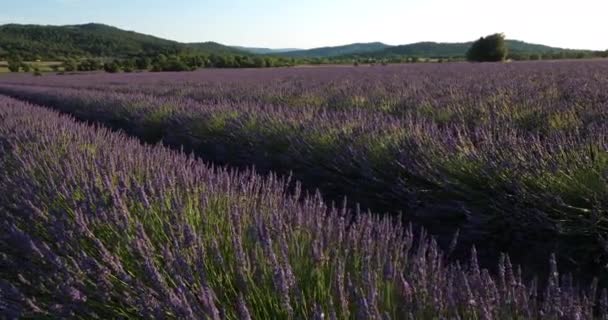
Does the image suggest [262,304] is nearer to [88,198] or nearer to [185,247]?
[185,247]

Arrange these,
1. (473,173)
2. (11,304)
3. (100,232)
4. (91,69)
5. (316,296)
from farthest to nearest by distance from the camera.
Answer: (91,69)
(473,173)
(100,232)
(11,304)
(316,296)

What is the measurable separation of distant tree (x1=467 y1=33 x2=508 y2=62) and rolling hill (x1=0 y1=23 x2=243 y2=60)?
1859 inches

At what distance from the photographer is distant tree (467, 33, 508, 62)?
153 ft

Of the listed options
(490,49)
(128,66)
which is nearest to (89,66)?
(128,66)

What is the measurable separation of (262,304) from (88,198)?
124 centimetres

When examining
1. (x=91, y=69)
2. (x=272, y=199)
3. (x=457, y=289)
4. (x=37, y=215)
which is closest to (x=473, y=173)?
(x=272, y=199)

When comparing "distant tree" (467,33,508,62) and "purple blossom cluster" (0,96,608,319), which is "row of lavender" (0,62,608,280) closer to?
"purple blossom cluster" (0,96,608,319)

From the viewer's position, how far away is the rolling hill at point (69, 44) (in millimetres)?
81188

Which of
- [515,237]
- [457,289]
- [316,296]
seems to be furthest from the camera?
[515,237]

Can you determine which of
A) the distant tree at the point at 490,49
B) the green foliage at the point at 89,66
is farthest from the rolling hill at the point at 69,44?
the distant tree at the point at 490,49

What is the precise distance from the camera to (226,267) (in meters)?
1.73

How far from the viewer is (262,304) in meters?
1.45

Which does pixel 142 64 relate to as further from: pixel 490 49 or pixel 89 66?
pixel 490 49

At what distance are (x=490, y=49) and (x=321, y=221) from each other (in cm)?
4940
